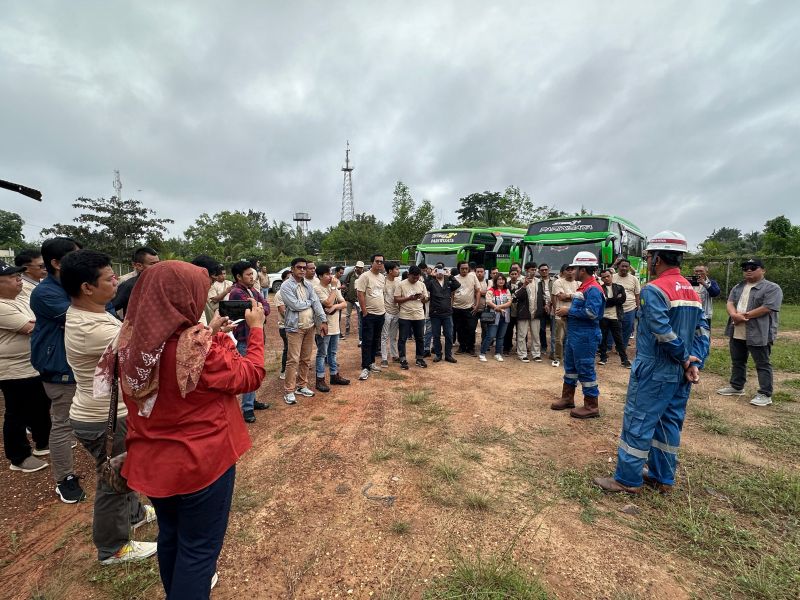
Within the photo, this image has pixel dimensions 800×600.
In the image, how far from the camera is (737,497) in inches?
115

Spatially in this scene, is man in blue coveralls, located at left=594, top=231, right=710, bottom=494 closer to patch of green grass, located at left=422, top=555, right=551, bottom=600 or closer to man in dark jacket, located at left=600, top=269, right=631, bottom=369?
patch of green grass, located at left=422, top=555, right=551, bottom=600

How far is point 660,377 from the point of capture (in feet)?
9.62

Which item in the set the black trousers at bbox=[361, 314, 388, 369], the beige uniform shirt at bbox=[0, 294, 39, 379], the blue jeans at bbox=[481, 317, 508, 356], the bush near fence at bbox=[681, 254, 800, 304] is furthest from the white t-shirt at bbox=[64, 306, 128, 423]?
the bush near fence at bbox=[681, 254, 800, 304]

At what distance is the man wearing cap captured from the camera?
4.96 metres

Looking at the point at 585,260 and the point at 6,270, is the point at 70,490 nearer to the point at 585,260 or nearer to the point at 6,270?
the point at 6,270

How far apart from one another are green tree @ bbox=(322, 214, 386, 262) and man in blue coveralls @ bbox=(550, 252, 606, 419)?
27250mm

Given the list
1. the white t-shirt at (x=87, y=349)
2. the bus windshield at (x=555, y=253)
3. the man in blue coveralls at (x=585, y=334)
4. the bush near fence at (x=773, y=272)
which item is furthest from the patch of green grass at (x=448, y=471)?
the bush near fence at (x=773, y=272)

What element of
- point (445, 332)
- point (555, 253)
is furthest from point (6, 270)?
point (555, 253)

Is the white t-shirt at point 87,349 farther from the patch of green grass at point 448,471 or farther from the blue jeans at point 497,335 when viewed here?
the blue jeans at point 497,335

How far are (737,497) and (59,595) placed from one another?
460 centimetres

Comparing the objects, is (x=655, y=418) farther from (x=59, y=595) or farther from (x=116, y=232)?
(x=116, y=232)

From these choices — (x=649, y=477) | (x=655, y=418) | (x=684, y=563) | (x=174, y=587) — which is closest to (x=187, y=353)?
(x=174, y=587)

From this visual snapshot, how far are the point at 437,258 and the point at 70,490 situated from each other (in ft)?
36.9

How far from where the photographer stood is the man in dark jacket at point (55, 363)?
9.20 feet
